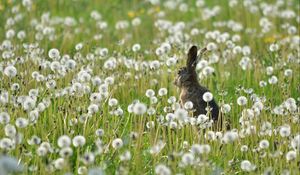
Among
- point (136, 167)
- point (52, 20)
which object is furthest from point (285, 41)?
point (136, 167)

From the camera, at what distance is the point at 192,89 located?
22.7 feet

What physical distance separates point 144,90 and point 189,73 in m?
0.62

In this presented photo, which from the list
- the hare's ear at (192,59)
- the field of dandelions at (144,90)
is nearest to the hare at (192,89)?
the hare's ear at (192,59)

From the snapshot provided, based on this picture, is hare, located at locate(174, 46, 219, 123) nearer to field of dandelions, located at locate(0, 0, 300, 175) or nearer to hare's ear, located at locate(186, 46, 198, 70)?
hare's ear, located at locate(186, 46, 198, 70)

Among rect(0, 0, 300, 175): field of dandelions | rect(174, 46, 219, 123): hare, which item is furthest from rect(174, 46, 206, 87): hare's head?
rect(0, 0, 300, 175): field of dandelions

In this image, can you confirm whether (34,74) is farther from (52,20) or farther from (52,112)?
(52,20)

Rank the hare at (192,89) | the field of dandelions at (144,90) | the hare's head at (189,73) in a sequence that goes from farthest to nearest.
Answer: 1. the hare's head at (189,73)
2. the hare at (192,89)
3. the field of dandelions at (144,90)

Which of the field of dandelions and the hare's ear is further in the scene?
the hare's ear

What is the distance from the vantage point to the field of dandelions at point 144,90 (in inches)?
210

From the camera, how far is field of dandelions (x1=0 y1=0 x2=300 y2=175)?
5.34m

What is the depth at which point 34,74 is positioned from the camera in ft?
23.0

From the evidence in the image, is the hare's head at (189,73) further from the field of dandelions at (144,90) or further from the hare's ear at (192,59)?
the field of dandelions at (144,90)

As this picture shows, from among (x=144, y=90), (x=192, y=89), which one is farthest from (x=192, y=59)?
(x=144, y=90)

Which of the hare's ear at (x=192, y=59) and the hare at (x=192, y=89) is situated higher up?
the hare's ear at (x=192, y=59)
